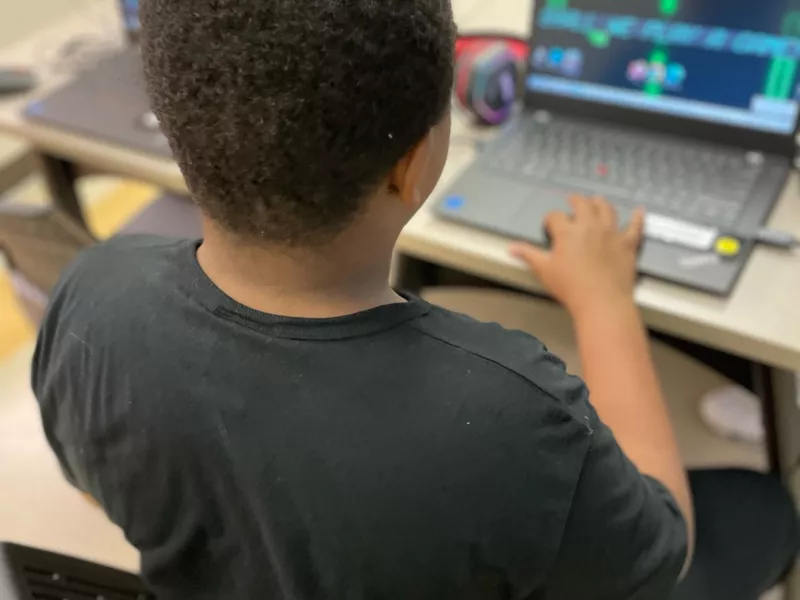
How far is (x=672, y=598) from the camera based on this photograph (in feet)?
2.74

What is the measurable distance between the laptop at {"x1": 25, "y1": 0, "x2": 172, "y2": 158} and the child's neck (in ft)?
2.19

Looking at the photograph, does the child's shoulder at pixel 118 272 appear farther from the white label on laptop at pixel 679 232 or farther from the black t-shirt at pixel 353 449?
the white label on laptop at pixel 679 232

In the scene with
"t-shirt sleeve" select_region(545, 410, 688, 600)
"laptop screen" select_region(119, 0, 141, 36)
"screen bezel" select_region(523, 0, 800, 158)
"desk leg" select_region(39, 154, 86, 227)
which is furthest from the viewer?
"desk leg" select_region(39, 154, 86, 227)

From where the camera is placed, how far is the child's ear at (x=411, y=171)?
0.49m

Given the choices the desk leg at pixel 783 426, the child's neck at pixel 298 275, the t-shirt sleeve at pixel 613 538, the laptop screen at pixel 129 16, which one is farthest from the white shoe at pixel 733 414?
the laptop screen at pixel 129 16

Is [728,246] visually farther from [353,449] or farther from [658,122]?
[353,449]

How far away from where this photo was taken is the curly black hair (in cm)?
42

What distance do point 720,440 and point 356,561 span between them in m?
0.74

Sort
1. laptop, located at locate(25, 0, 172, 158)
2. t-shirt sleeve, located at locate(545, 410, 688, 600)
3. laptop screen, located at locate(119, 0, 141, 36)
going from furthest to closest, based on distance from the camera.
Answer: laptop screen, located at locate(119, 0, 141, 36) → laptop, located at locate(25, 0, 172, 158) → t-shirt sleeve, located at locate(545, 410, 688, 600)

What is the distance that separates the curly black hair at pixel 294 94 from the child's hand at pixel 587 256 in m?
0.41

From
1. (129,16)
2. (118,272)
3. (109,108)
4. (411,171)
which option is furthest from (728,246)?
(129,16)

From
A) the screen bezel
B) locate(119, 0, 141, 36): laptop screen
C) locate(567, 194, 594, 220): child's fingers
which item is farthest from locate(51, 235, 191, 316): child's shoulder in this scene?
locate(119, 0, 141, 36): laptop screen

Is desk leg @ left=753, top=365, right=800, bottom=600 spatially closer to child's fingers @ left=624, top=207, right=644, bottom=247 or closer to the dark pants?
the dark pants

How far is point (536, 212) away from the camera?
94cm
